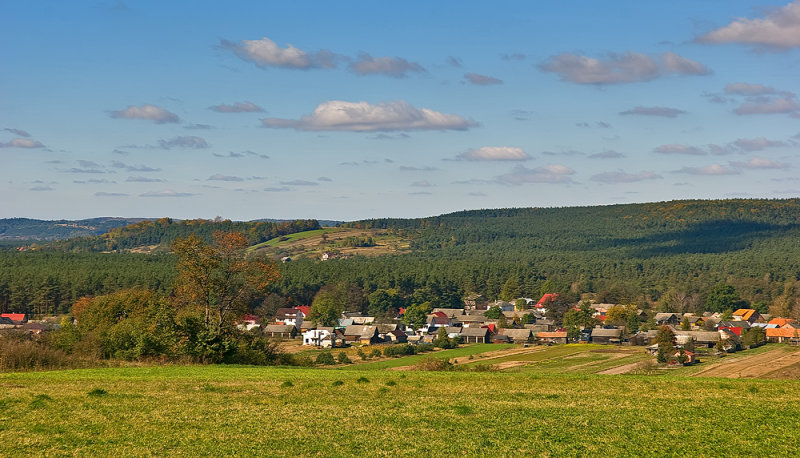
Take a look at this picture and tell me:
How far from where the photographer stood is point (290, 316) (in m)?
154

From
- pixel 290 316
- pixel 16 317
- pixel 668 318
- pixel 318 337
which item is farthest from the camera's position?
pixel 290 316

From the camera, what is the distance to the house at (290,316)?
152 meters

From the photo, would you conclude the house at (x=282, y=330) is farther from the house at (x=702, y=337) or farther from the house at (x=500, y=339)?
the house at (x=702, y=337)

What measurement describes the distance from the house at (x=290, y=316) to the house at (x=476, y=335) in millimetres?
36811

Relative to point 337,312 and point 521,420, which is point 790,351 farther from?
point 337,312

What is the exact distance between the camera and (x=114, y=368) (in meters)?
35.8

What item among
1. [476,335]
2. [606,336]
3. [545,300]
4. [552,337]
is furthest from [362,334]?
[545,300]

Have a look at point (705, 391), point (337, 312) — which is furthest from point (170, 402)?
point (337, 312)

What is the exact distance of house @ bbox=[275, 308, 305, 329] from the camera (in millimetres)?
152200

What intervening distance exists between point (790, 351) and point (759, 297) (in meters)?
104

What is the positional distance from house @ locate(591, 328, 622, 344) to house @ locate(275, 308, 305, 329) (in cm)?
5802

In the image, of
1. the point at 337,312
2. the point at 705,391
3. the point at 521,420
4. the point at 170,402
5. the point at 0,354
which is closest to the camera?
the point at 521,420

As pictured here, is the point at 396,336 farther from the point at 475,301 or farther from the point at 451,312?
the point at 475,301

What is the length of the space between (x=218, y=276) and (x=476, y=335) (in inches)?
3537
